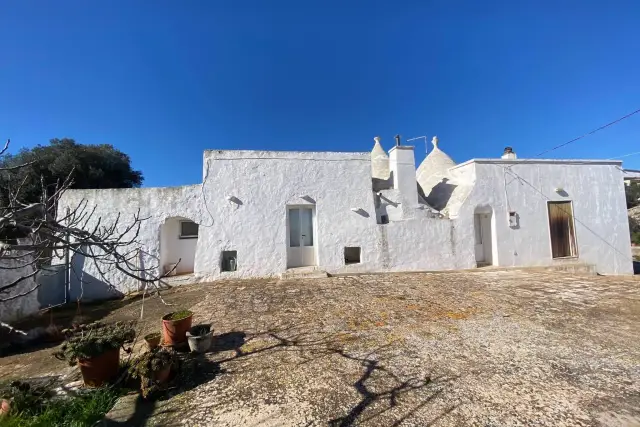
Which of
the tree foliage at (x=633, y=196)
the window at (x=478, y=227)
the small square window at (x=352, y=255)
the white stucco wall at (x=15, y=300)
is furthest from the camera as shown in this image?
the tree foliage at (x=633, y=196)

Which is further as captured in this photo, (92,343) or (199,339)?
(199,339)

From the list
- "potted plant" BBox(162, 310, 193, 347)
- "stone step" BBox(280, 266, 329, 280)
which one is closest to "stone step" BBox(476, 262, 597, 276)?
"stone step" BBox(280, 266, 329, 280)

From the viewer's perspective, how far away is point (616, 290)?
723 centimetres

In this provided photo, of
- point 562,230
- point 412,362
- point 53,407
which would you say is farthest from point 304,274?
point 562,230

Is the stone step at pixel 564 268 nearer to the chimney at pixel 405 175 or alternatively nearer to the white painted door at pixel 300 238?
the chimney at pixel 405 175

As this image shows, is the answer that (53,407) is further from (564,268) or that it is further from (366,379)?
(564,268)

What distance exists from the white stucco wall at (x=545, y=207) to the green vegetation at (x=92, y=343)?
10856 mm

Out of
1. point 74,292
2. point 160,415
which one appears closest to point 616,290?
point 160,415

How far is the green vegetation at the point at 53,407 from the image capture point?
2719 millimetres

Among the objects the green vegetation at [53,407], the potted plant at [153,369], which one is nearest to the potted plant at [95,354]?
the green vegetation at [53,407]

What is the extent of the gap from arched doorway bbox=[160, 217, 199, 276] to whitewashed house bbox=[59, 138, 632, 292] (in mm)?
37

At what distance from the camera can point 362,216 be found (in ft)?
35.8

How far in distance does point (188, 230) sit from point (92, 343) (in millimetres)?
8117

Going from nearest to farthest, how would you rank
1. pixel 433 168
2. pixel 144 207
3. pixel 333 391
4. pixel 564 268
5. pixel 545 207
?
pixel 333 391 < pixel 144 207 < pixel 564 268 < pixel 545 207 < pixel 433 168
